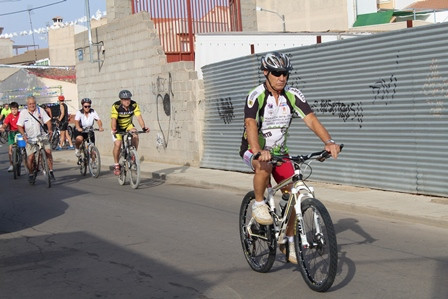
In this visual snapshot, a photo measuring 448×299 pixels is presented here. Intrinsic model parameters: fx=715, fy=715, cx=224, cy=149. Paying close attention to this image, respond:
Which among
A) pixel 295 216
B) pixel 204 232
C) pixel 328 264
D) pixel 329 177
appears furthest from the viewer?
pixel 329 177

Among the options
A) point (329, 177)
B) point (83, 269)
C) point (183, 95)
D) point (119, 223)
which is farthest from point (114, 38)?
point (83, 269)

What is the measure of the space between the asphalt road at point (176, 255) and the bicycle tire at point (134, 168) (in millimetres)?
1817

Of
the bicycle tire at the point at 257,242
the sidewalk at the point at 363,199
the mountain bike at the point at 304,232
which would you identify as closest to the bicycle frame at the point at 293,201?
the mountain bike at the point at 304,232

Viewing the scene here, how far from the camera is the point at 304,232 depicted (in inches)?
239

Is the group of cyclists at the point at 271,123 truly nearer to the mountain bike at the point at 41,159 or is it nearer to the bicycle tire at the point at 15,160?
the mountain bike at the point at 41,159

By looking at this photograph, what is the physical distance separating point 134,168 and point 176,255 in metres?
7.02

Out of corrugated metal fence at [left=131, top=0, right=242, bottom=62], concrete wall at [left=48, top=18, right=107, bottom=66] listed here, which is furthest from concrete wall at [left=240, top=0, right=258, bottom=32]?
concrete wall at [left=48, top=18, right=107, bottom=66]

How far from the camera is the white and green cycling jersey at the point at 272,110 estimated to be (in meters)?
6.61

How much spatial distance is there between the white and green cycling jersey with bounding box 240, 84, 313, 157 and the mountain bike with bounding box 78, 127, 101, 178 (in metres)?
10.8

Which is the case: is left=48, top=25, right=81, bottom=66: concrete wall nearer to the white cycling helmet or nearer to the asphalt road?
the asphalt road

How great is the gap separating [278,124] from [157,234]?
345 cm

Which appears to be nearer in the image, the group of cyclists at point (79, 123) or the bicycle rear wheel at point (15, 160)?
the group of cyclists at point (79, 123)

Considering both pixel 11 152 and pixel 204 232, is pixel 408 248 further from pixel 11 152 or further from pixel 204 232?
pixel 11 152

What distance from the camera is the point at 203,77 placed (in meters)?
18.4
